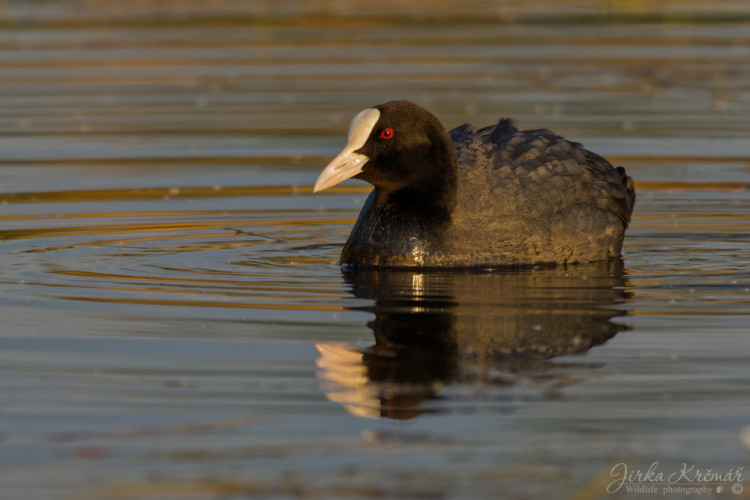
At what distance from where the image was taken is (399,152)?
8.49 metres

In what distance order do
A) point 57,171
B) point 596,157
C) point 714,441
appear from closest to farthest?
Result: point 714,441, point 596,157, point 57,171

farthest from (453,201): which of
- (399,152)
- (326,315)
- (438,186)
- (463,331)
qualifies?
(463,331)

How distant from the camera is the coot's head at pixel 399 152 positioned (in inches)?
331

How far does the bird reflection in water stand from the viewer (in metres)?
5.68

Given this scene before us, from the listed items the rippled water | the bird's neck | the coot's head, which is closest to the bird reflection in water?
the rippled water

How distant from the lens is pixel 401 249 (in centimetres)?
853

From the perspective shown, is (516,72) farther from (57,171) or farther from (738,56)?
(57,171)

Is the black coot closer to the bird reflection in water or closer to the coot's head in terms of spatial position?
the coot's head

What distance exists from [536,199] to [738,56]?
419 inches

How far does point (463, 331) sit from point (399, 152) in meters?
2.12

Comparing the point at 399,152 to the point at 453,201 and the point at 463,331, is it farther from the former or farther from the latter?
the point at 463,331

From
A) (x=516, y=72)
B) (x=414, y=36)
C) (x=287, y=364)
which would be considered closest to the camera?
(x=287, y=364)

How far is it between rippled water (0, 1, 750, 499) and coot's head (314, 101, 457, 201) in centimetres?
59

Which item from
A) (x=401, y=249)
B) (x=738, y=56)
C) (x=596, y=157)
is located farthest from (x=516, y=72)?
(x=401, y=249)
